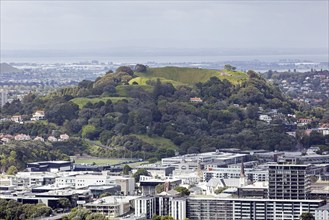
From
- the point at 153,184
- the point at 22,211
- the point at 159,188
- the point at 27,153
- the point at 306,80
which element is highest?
the point at 22,211

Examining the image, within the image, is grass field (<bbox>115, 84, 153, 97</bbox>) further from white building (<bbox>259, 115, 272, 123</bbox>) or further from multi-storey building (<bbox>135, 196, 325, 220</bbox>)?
Result: multi-storey building (<bbox>135, 196, 325, 220</bbox>)

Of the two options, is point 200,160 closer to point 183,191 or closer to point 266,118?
point 183,191

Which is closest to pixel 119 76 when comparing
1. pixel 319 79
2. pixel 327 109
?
pixel 327 109

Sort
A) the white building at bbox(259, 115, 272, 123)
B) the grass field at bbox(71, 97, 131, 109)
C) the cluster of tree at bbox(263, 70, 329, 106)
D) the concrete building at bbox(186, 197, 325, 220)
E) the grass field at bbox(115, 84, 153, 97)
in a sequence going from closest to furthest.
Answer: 1. the concrete building at bbox(186, 197, 325, 220)
2. the white building at bbox(259, 115, 272, 123)
3. the grass field at bbox(71, 97, 131, 109)
4. the grass field at bbox(115, 84, 153, 97)
5. the cluster of tree at bbox(263, 70, 329, 106)

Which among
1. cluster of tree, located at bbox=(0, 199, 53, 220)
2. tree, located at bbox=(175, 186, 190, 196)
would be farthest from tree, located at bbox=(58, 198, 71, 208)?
tree, located at bbox=(175, 186, 190, 196)

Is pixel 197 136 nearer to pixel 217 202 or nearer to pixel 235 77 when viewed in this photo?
pixel 235 77

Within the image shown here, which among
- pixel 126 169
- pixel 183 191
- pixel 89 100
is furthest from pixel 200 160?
pixel 89 100

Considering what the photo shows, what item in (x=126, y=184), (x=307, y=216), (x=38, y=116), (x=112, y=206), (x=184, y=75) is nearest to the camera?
(x=307, y=216)
